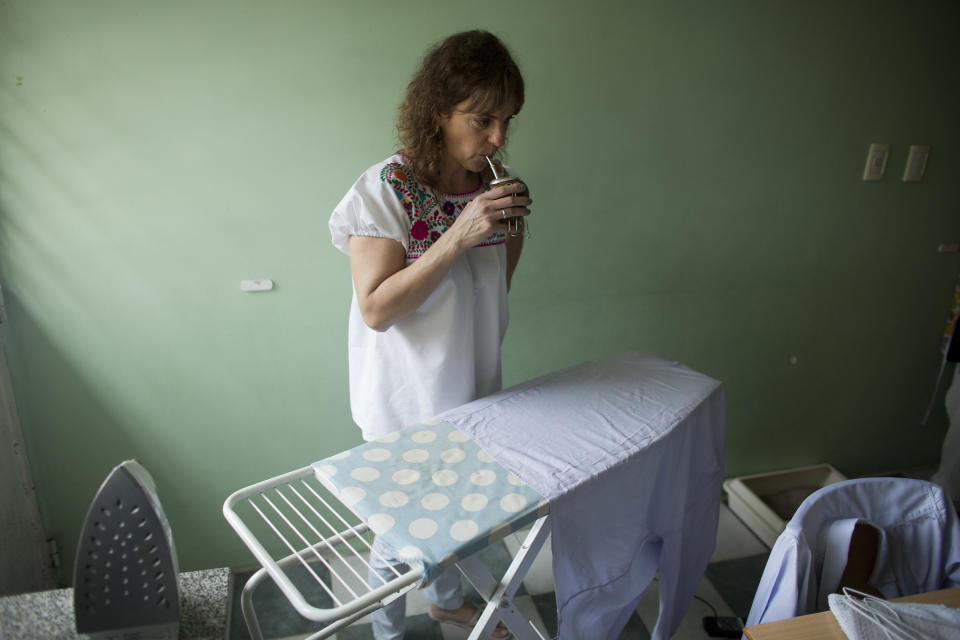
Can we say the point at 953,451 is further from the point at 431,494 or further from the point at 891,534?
the point at 431,494

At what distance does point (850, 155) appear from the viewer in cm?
197

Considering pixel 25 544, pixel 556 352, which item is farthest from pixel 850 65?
pixel 25 544

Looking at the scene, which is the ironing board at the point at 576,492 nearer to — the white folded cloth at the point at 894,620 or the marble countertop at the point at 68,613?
the marble countertop at the point at 68,613

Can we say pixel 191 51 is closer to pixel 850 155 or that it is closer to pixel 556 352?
pixel 556 352

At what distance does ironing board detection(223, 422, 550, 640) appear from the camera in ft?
2.50

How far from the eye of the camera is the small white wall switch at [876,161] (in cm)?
197

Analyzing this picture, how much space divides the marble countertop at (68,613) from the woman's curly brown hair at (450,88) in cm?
90

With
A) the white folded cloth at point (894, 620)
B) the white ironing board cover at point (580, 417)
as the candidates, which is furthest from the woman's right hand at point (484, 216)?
the white folded cloth at point (894, 620)

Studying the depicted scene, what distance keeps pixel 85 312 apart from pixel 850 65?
254cm

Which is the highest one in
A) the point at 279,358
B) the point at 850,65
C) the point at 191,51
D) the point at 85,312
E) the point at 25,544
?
the point at 850,65

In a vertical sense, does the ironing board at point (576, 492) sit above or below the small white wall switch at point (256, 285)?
below

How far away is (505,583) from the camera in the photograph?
92cm

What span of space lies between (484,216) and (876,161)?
69.6 inches

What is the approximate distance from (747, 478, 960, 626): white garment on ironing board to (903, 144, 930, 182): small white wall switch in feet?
4.89
